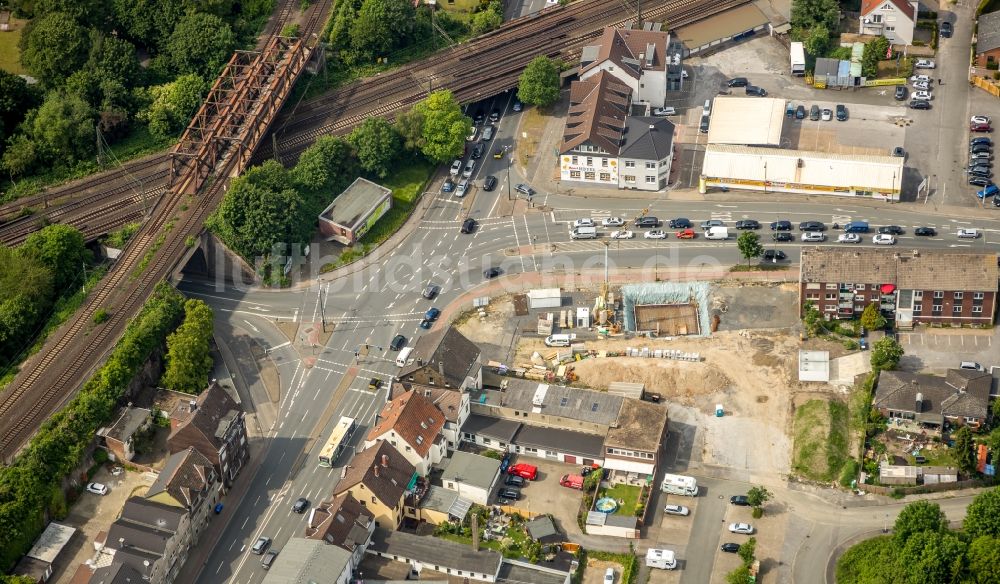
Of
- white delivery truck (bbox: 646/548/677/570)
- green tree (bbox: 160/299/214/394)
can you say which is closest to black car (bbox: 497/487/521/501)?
white delivery truck (bbox: 646/548/677/570)

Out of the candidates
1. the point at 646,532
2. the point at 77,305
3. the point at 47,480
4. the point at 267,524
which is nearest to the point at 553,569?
the point at 646,532

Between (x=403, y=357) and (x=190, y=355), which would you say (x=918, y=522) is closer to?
(x=403, y=357)

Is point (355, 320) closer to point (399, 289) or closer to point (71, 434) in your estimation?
point (399, 289)

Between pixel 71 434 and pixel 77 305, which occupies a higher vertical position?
pixel 77 305

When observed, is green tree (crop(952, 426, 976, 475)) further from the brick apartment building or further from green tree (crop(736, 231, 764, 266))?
green tree (crop(736, 231, 764, 266))

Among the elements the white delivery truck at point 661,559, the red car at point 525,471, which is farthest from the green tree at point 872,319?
the red car at point 525,471

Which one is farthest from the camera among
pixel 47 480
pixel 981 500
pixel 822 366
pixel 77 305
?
pixel 77 305

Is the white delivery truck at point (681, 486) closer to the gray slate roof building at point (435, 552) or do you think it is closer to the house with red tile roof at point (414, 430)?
the gray slate roof building at point (435, 552)

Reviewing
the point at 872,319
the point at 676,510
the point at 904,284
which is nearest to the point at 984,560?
the point at 676,510
